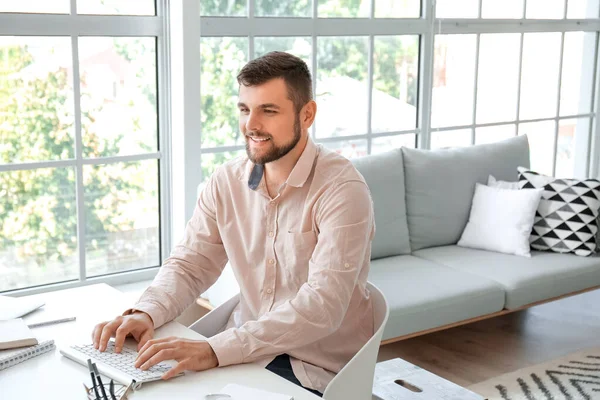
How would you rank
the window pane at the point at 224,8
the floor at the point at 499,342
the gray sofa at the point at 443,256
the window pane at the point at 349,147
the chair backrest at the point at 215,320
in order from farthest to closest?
the window pane at the point at 349,147 < the window pane at the point at 224,8 < the floor at the point at 499,342 < the gray sofa at the point at 443,256 < the chair backrest at the point at 215,320

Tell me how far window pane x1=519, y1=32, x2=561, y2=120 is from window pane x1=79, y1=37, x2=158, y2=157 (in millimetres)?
2499

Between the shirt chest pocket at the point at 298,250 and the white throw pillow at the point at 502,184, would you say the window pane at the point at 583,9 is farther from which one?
the shirt chest pocket at the point at 298,250

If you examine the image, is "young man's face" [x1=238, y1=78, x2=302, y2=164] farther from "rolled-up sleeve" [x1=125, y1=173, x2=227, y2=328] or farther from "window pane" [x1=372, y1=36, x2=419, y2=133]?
"window pane" [x1=372, y1=36, x2=419, y2=133]

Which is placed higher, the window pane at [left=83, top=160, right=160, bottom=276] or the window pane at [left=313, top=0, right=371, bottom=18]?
the window pane at [left=313, top=0, right=371, bottom=18]

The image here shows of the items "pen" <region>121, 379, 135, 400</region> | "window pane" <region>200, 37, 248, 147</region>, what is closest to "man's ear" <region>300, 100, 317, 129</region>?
"pen" <region>121, 379, 135, 400</region>

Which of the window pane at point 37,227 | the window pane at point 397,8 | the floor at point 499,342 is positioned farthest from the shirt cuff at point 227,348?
the window pane at point 397,8

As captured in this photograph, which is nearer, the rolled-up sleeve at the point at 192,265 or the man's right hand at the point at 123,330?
the man's right hand at the point at 123,330

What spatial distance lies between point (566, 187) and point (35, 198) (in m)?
2.55

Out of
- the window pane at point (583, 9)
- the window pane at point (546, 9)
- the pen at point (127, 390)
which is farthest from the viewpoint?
the window pane at point (583, 9)

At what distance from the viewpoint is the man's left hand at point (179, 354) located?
178 centimetres

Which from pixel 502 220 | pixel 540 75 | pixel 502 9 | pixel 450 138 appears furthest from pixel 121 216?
pixel 540 75

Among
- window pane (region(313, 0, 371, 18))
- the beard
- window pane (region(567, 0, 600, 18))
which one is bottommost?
the beard

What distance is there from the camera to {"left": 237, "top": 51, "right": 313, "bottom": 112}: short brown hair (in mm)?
2135

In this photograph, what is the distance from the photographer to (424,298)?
11.4 feet
